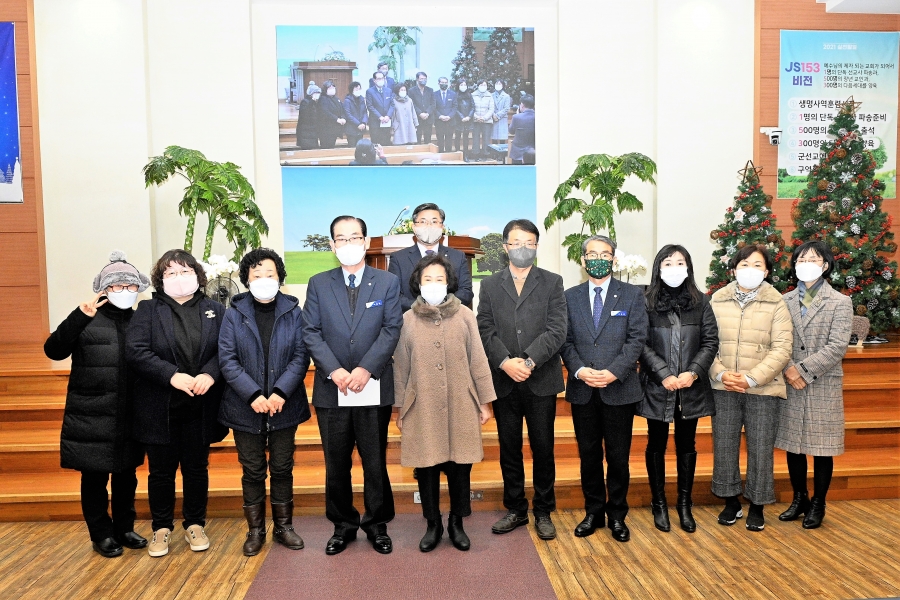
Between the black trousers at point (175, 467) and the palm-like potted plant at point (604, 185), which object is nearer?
the black trousers at point (175, 467)

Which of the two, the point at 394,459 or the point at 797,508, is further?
the point at 394,459

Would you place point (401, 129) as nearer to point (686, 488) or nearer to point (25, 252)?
point (25, 252)

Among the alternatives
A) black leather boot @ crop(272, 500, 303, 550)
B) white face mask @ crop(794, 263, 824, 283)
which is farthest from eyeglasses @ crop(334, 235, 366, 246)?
white face mask @ crop(794, 263, 824, 283)

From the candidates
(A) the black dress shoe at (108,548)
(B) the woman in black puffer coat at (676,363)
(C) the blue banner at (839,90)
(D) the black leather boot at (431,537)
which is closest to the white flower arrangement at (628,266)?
(C) the blue banner at (839,90)

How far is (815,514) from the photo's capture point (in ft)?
12.2

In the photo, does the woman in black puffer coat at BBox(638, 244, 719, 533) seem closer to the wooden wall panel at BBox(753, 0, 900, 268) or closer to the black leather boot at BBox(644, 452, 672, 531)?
the black leather boot at BBox(644, 452, 672, 531)

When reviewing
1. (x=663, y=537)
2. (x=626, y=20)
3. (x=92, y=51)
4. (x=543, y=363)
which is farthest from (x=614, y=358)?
(x=92, y=51)

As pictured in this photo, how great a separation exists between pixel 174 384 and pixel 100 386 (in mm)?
439

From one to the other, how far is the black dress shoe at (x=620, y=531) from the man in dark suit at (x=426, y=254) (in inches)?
57.7

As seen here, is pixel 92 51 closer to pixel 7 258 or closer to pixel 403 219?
pixel 7 258

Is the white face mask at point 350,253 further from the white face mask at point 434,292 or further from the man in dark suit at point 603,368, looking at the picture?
the man in dark suit at point 603,368

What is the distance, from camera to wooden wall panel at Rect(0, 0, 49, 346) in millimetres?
6969

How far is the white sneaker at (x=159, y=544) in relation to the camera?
342cm

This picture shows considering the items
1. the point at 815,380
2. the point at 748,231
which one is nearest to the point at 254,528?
the point at 815,380
